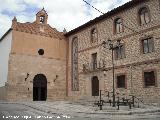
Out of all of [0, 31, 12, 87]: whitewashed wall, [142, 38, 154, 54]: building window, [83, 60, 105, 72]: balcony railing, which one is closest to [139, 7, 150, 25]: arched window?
[142, 38, 154, 54]: building window

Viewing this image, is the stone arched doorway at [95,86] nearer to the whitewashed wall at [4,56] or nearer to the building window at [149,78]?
the building window at [149,78]

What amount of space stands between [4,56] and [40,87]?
581 centimetres

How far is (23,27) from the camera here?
28.3 m

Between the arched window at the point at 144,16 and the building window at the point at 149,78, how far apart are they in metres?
4.34

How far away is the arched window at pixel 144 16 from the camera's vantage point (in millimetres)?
20203

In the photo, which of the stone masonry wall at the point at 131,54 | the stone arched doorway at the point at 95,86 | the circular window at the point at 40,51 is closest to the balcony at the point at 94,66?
the stone masonry wall at the point at 131,54

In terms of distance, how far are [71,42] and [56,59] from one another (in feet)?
9.32

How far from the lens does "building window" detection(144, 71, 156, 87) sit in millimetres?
18984

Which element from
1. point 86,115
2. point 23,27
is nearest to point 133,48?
point 86,115

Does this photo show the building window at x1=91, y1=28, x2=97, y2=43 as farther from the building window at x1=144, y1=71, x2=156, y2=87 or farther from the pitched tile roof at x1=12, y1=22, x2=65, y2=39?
the building window at x1=144, y1=71, x2=156, y2=87

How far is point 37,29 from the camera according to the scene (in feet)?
96.1

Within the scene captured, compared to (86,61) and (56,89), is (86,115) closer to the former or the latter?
(86,61)

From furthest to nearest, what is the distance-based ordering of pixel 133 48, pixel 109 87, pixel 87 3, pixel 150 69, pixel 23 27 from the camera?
pixel 23 27, pixel 109 87, pixel 133 48, pixel 150 69, pixel 87 3

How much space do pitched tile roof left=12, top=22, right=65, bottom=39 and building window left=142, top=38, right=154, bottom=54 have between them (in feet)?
43.9
